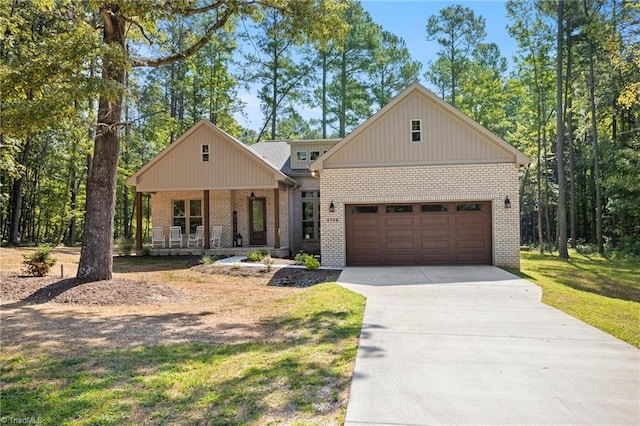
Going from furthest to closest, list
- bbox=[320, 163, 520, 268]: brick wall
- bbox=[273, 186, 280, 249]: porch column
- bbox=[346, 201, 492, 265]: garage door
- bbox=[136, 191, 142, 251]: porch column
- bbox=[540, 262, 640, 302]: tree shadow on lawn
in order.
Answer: bbox=[136, 191, 142, 251]: porch column → bbox=[273, 186, 280, 249]: porch column → bbox=[346, 201, 492, 265]: garage door → bbox=[320, 163, 520, 268]: brick wall → bbox=[540, 262, 640, 302]: tree shadow on lawn

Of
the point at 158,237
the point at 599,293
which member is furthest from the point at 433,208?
the point at 158,237

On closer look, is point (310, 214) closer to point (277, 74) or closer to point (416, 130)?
point (416, 130)

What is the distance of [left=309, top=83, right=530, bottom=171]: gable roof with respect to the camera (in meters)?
13.0

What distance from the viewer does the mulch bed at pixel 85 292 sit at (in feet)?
26.6

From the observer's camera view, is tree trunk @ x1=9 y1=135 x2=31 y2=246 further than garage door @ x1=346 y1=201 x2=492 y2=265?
Yes

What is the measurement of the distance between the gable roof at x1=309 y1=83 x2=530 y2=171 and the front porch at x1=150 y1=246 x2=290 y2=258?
5.04 meters

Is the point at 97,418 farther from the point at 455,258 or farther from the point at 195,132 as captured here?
the point at 195,132

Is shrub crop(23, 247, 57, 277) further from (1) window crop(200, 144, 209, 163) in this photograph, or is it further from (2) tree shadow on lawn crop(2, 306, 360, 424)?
(1) window crop(200, 144, 209, 163)

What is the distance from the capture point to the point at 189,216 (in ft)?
62.5

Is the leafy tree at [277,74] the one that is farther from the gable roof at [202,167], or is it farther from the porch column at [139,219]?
the porch column at [139,219]

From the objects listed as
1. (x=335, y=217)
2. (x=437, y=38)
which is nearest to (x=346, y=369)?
(x=335, y=217)

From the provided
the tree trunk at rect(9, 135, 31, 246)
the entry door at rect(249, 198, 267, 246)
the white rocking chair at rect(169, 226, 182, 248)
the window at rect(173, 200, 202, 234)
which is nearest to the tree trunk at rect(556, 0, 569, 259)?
the entry door at rect(249, 198, 267, 246)

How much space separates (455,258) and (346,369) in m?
9.82

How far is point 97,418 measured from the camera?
3209 millimetres
